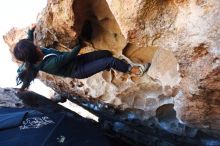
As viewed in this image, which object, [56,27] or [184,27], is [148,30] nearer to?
[184,27]

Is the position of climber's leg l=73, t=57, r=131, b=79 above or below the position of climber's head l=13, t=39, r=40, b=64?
below

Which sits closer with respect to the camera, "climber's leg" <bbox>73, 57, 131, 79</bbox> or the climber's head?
the climber's head

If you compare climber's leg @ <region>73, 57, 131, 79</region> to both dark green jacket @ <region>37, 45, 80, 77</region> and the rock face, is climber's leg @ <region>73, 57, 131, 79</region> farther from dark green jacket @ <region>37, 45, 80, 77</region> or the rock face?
the rock face

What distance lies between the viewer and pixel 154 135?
16.1 ft

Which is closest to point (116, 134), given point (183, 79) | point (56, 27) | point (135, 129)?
point (135, 129)

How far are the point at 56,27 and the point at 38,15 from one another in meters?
0.70

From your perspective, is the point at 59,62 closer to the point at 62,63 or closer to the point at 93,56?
the point at 62,63

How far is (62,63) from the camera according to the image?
4.07 m

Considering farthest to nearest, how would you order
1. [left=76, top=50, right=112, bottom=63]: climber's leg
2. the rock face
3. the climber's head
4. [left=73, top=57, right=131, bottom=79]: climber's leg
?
[left=76, top=50, right=112, bottom=63]: climber's leg < [left=73, top=57, right=131, bottom=79]: climber's leg < the climber's head < the rock face

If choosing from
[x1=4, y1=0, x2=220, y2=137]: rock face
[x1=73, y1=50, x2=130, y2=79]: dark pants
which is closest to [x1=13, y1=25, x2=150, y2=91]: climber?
[x1=73, y1=50, x2=130, y2=79]: dark pants

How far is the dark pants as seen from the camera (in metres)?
3.98

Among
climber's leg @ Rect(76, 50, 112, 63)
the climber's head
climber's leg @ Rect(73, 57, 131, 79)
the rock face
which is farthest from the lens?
climber's leg @ Rect(76, 50, 112, 63)

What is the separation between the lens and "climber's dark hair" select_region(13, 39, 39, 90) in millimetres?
3809

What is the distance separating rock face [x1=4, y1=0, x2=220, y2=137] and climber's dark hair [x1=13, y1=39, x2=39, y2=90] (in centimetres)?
68
